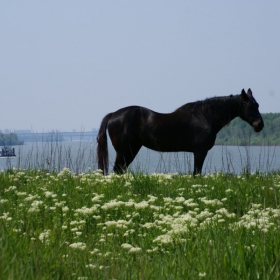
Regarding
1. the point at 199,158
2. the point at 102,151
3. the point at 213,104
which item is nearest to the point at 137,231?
the point at 102,151

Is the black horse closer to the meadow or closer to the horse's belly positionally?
the horse's belly

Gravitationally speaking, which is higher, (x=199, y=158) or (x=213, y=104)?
(x=213, y=104)

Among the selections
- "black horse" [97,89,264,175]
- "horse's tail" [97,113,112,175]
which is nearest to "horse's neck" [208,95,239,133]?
"black horse" [97,89,264,175]

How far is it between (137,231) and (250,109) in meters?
8.18

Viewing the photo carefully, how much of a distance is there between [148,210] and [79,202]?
1051 millimetres

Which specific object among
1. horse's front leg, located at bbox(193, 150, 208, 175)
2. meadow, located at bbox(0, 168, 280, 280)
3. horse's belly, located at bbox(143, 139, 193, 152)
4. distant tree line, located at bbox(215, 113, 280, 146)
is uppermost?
distant tree line, located at bbox(215, 113, 280, 146)

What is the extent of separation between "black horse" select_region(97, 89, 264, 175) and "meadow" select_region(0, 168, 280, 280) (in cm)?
330

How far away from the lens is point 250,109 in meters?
13.9

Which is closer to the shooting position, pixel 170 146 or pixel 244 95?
pixel 244 95

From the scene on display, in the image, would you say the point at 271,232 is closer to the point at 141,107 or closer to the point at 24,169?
the point at 24,169

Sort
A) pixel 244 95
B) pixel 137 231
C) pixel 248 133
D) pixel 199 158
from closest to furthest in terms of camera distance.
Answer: pixel 137 231 → pixel 199 158 → pixel 244 95 → pixel 248 133

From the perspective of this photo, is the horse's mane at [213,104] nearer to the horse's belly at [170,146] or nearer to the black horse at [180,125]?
the black horse at [180,125]

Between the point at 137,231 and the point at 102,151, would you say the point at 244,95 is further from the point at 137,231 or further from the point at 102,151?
the point at 137,231

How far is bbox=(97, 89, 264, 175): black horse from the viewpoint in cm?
1374
